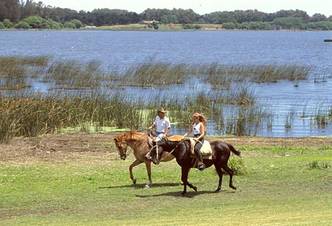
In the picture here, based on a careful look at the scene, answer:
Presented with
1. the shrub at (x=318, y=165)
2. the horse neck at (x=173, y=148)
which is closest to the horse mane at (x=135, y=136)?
the horse neck at (x=173, y=148)

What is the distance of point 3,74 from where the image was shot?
49562 millimetres

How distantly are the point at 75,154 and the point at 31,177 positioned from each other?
14.4 feet

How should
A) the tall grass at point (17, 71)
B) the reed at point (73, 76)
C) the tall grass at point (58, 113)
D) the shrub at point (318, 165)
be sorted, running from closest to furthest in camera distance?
1. the shrub at point (318, 165)
2. the tall grass at point (58, 113)
3. the tall grass at point (17, 71)
4. the reed at point (73, 76)

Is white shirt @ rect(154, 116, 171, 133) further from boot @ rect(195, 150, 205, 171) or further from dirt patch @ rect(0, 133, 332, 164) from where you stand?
dirt patch @ rect(0, 133, 332, 164)

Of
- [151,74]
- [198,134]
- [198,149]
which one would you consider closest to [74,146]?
[198,134]

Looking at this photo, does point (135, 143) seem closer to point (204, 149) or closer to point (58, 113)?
point (204, 149)

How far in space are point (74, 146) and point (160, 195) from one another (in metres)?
8.74

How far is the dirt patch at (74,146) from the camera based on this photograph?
22984mm

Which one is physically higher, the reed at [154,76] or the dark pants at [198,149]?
the dark pants at [198,149]

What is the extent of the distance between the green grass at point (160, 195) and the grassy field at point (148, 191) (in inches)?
0.7

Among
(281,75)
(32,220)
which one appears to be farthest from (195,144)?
(281,75)

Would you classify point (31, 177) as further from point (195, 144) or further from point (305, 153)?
point (305, 153)

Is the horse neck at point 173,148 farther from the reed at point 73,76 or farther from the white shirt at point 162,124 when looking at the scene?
the reed at point 73,76

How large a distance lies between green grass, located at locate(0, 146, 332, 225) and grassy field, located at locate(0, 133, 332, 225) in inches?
0.7
